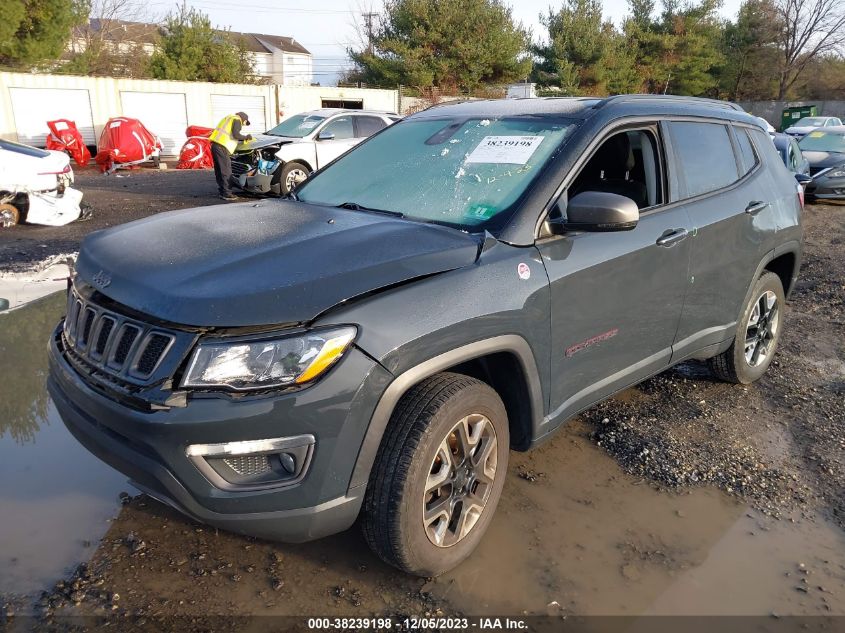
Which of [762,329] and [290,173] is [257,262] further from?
[290,173]

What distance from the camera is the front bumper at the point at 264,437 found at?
2035 mm

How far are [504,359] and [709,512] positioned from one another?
1.31 meters

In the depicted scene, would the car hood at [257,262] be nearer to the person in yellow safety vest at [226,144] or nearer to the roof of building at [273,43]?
the person in yellow safety vest at [226,144]

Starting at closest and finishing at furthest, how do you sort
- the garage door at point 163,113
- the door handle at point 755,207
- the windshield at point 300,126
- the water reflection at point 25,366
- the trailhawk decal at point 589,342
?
the trailhawk decal at point 589,342
the water reflection at point 25,366
the door handle at point 755,207
the windshield at point 300,126
the garage door at point 163,113

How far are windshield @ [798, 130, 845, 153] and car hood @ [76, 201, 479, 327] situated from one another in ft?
49.6

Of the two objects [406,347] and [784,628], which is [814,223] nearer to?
[784,628]

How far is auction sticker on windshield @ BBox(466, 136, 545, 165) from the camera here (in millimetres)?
3023

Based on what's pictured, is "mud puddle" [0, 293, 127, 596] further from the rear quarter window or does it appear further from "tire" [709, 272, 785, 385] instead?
the rear quarter window

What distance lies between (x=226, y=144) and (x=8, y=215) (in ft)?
13.9

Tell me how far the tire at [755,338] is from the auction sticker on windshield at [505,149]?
6.38 feet

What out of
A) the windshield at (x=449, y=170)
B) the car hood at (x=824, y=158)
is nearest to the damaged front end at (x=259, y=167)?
the windshield at (x=449, y=170)

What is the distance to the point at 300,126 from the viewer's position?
538 inches

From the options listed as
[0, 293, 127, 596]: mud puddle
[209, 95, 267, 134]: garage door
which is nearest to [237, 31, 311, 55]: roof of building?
[209, 95, 267, 134]: garage door

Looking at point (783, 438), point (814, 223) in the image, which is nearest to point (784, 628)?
point (783, 438)
